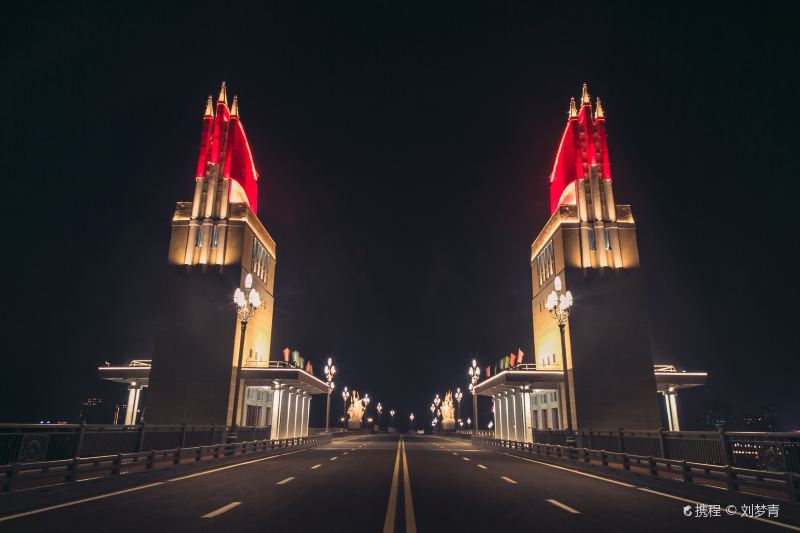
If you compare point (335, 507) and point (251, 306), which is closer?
point (335, 507)

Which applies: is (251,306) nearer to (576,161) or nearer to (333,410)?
(576,161)

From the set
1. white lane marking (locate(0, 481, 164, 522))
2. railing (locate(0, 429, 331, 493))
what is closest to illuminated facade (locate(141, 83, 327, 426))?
railing (locate(0, 429, 331, 493))

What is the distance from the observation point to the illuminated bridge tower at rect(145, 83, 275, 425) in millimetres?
43812

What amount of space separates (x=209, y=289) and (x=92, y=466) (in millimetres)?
34263

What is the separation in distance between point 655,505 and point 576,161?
42.8 meters

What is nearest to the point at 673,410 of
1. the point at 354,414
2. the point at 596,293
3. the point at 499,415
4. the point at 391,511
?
the point at 596,293

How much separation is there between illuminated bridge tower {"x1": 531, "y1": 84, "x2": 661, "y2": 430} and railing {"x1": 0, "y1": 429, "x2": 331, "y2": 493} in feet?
96.5

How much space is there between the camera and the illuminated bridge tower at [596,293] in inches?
1694

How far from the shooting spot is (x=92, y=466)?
13641 millimetres

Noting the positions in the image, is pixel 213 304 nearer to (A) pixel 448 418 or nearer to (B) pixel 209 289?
(B) pixel 209 289

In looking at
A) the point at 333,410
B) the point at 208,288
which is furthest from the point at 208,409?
the point at 333,410

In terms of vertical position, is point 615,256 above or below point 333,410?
above

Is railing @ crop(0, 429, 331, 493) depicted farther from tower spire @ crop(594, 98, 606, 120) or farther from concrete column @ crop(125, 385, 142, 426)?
tower spire @ crop(594, 98, 606, 120)

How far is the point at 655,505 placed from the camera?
11.4 metres
